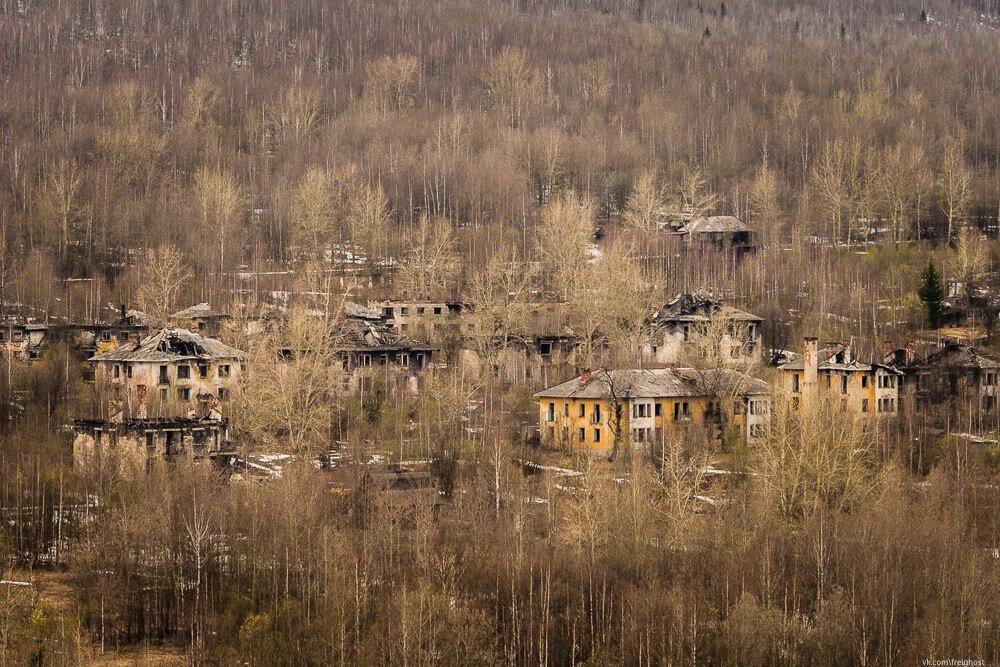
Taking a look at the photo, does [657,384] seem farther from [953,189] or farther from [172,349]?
[953,189]

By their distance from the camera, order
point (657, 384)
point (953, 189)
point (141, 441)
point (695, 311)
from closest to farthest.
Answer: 1. point (141, 441)
2. point (657, 384)
3. point (695, 311)
4. point (953, 189)

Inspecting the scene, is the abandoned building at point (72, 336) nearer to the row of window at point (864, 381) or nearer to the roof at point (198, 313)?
the roof at point (198, 313)

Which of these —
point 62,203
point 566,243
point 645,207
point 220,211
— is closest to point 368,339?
point 566,243

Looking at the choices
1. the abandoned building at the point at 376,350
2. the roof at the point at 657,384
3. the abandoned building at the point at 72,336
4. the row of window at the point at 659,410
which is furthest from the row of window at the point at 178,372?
the row of window at the point at 659,410

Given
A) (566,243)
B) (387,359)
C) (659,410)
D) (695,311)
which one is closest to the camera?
(659,410)

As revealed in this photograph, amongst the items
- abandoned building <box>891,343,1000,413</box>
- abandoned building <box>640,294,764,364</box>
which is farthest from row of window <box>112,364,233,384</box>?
abandoned building <box>891,343,1000,413</box>

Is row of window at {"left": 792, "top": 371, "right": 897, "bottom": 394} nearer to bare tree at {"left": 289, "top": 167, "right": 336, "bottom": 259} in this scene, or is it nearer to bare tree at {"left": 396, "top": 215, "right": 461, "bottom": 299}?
bare tree at {"left": 396, "top": 215, "right": 461, "bottom": 299}

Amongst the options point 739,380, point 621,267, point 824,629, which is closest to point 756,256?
point 621,267
